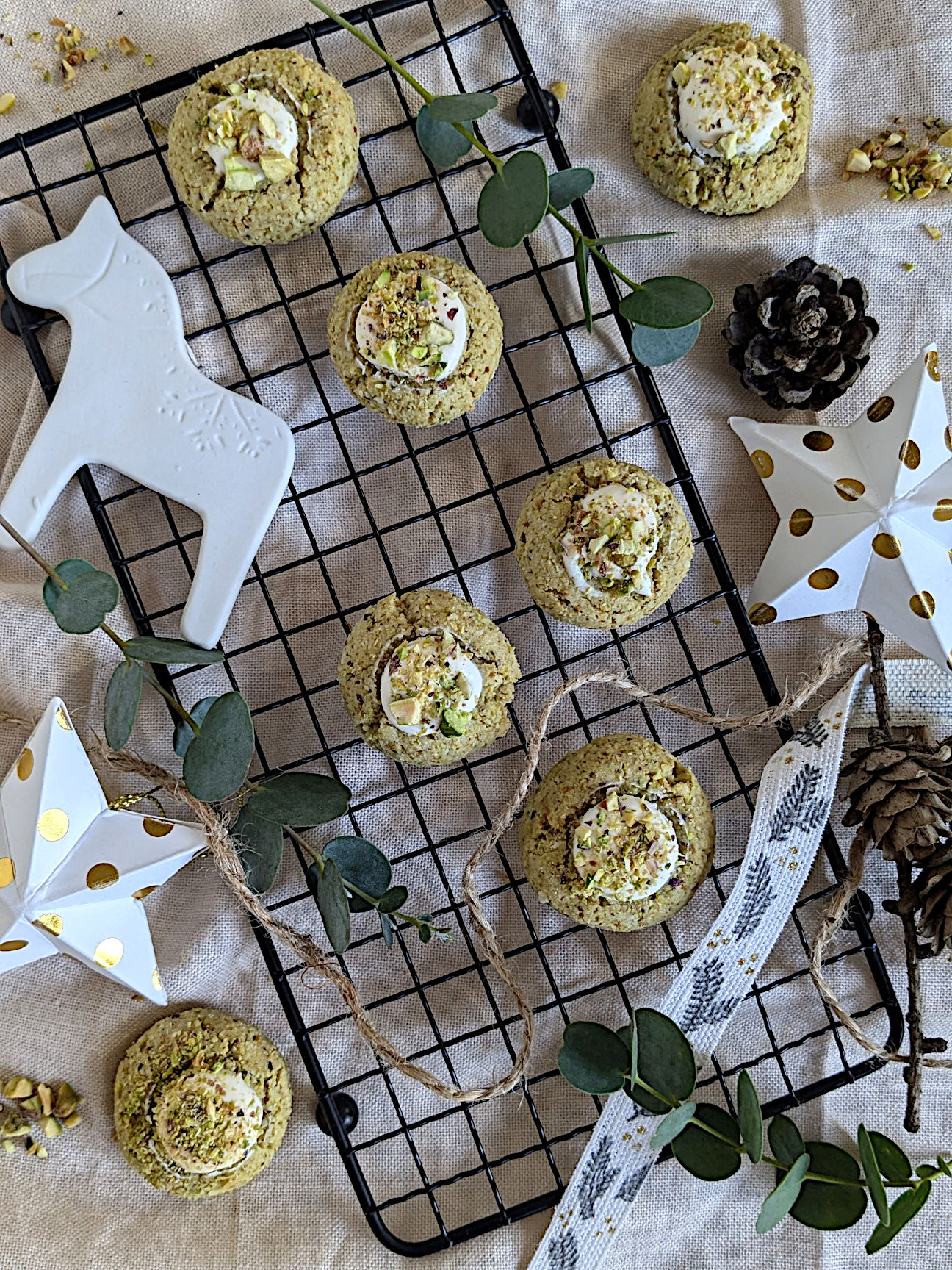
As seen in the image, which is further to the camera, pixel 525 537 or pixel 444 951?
pixel 444 951

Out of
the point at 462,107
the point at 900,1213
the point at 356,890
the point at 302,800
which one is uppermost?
the point at 462,107

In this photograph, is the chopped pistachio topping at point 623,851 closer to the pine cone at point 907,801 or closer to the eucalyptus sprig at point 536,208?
the pine cone at point 907,801

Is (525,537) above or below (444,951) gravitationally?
above

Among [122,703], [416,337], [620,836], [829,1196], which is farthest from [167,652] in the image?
[829,1196]

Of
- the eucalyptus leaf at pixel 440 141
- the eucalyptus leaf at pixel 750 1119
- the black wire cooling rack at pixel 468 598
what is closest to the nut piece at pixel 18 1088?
the black wire cooling rack at pixel 468 598

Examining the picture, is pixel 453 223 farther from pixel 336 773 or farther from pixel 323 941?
pixel 323 941

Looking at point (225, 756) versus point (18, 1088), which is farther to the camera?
point (18, 1088)

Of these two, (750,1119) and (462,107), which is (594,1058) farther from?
(462,107)

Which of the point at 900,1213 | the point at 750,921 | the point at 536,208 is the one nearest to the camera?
the point at 536,208

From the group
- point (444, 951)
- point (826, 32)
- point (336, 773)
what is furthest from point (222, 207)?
point (444, 951)
